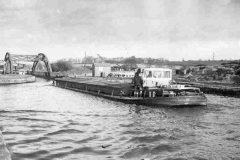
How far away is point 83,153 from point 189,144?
5.56 metres

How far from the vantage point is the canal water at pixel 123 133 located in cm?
1133

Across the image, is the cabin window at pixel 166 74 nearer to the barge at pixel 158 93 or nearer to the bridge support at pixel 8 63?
the barge at pixel 158 93

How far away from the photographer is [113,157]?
35.4 ft

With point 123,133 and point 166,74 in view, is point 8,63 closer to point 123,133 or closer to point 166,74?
point 166,74

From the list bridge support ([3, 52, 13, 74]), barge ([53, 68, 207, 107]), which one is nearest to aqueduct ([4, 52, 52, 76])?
bridge support ([3, 52, 13, 74])

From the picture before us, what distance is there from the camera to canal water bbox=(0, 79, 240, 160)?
1133 centimetres

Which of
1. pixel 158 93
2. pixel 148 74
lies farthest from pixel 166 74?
pixel 158 93

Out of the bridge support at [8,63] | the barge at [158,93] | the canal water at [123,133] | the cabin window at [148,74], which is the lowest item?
the canal water at [123,133]

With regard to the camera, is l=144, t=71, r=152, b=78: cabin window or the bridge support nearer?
l=144, t=71, r=152, b=78: cabin window

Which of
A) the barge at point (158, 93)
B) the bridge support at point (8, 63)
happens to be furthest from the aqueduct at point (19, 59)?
the barge at point (158, 93)

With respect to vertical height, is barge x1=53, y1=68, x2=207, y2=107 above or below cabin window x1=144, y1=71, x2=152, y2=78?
below

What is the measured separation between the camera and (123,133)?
14.9 m

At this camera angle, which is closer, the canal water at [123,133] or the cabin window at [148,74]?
the canal water at [123,133]

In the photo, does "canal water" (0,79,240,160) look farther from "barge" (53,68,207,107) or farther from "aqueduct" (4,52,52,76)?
"aqueduct" (4,52,52,76)
